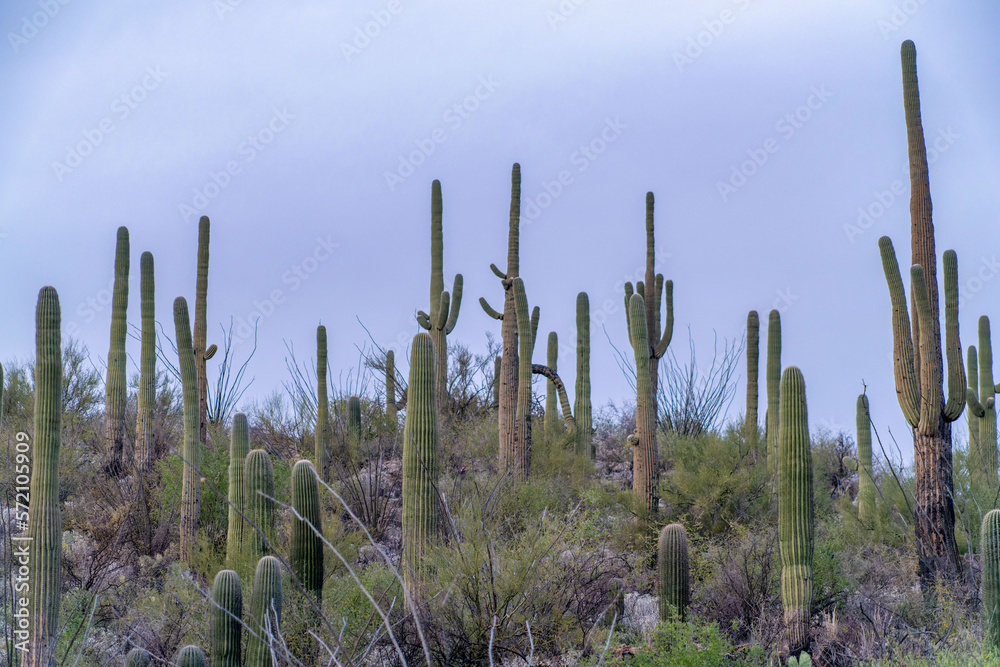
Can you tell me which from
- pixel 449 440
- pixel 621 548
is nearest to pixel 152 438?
pixel 449 440

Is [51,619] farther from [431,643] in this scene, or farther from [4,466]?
[4,466]

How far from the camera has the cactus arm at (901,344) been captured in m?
10.2

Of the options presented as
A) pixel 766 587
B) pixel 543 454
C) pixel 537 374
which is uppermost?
pixel 537 374

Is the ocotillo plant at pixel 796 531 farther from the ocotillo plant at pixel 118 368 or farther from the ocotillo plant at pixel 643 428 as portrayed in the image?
the ocotillo plant at pixel 118 368

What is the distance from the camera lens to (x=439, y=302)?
16.0 metres

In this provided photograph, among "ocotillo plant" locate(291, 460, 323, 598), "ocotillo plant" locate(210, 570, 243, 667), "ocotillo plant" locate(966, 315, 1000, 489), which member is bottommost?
"ocotillo plant" locate(210, 570, 243, 667)

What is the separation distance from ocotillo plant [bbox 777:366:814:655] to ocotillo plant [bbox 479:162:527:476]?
6.24m

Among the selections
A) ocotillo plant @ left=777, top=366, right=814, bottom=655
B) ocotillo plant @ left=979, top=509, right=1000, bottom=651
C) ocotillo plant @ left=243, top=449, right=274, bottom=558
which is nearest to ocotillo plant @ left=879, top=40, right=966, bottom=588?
ocotillo plant @ left=979, top=509, right=1000, bottom=651

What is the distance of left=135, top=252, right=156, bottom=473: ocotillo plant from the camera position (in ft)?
45.6

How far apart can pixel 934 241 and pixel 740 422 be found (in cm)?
625

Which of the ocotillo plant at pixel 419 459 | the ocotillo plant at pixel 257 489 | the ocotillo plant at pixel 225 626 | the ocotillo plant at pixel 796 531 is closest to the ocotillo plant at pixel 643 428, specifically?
the ocotillo plant at pixel 796 531

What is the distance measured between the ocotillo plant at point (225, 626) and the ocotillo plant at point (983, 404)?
37.6 feet

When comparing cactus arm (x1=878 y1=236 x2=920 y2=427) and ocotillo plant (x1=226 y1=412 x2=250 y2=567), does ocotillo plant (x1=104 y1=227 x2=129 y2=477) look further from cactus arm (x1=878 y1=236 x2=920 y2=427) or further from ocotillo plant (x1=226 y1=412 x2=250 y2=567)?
cactus arm (x1=878 y1=236 x2=920 y2=427)

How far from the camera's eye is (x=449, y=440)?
1535 cm
